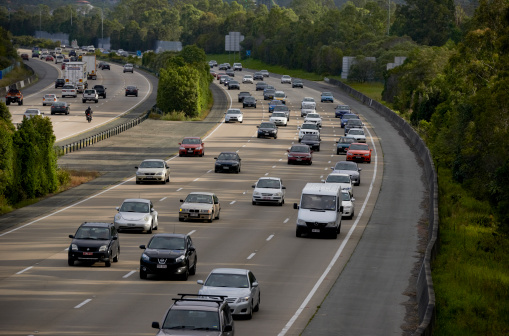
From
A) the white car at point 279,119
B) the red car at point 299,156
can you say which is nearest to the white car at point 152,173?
the red car at point 299,156

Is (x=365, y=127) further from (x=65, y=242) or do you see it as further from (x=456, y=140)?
(x=65, y=242)

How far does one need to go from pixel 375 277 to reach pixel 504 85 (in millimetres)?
25138

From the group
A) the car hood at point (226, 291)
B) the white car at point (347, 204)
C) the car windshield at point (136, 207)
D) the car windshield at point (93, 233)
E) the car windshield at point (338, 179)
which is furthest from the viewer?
the car windshield at point (338, 179)

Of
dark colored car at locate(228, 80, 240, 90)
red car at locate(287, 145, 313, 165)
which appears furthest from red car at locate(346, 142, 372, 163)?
dark colored car at locate(228, 80, 240, 90)

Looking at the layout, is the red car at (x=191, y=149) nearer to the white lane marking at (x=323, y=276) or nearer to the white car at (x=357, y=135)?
the white car at (x=357, y=135)

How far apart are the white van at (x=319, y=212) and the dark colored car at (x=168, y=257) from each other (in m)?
9.95

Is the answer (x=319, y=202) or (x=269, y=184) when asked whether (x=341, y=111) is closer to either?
(x=269, y=184)

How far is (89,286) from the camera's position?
29188mm

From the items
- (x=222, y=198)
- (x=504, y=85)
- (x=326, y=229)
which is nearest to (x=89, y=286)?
(x=326, y=229)

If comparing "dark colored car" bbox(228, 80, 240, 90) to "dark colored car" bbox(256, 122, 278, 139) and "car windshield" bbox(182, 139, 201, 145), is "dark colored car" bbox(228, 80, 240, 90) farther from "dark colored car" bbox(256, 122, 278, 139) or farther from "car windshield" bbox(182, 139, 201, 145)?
"car windshield" bbox(182, 139, 201, 145)

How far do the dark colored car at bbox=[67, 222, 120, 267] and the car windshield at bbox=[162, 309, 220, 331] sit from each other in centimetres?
1293

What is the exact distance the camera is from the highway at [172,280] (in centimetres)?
2502

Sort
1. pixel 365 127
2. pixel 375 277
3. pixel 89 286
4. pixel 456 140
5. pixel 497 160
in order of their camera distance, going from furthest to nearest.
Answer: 1. pixel 365 127
2. pixel 456 140
3. pixel 497 160
4. pixel 375 277
5. pixel 89 286

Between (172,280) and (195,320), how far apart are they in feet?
36.3
